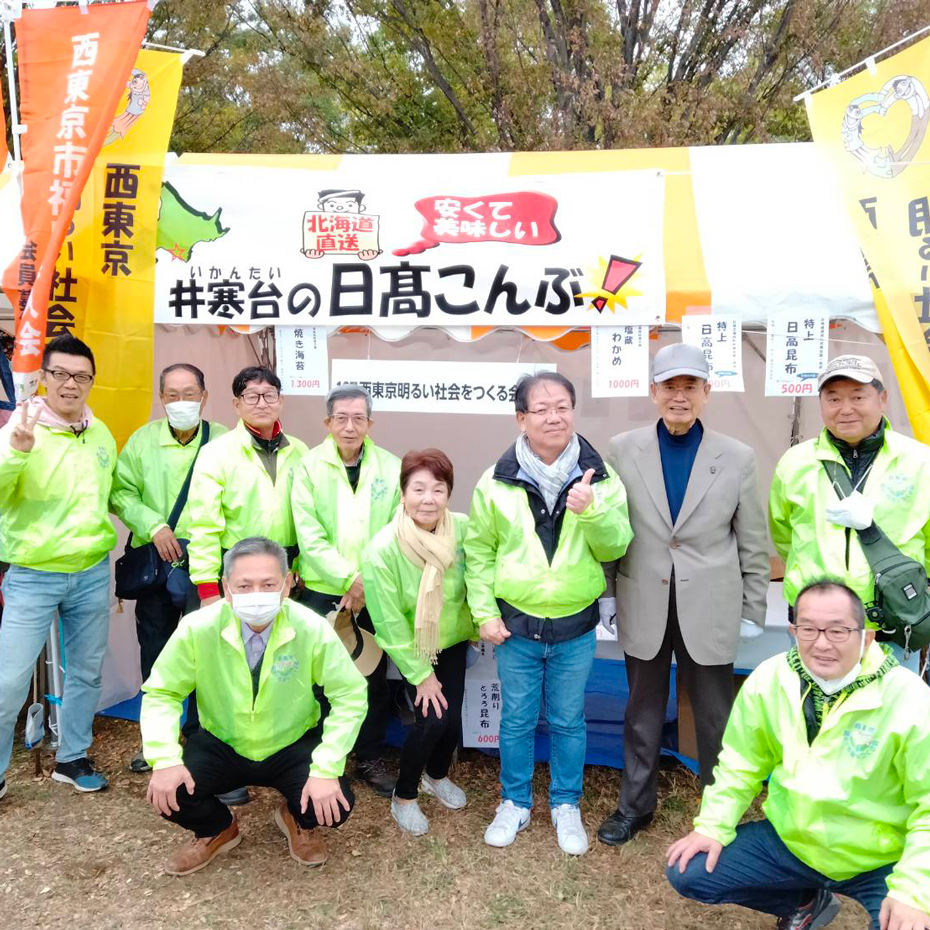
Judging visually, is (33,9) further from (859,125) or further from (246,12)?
(246,12)

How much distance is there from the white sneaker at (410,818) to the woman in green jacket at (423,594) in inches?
6.1

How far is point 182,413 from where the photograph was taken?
346cm

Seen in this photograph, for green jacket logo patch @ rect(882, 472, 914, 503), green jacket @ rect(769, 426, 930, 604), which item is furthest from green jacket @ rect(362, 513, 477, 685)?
green jacket logo patch @ rect(882, 472, 914, 503)

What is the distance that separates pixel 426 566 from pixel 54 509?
1509 millimetres

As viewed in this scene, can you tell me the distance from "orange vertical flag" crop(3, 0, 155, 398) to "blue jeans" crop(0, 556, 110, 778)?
79cm

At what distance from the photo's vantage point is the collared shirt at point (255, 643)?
2.73 metres

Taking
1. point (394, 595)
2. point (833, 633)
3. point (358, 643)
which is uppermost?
point (833, 633)

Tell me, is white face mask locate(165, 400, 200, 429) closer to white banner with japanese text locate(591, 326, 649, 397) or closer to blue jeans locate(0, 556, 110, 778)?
blue jeans locate(0, 556, 110, 778)

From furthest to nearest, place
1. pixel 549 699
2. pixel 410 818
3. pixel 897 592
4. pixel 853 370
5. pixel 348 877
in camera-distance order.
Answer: pixel 410 818 < pixel 549 699 < pixel 348 877 < pixel 853 370 < pixel 897 592

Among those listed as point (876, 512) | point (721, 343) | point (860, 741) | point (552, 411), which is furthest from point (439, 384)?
point (860, 741)

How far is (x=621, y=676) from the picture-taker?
3988 mm

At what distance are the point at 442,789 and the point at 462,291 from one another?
210 centimetres

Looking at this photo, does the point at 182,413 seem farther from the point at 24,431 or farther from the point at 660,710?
the point at 660,710

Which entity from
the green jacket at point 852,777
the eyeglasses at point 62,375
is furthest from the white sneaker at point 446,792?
the eyeglasses at point 62,375
